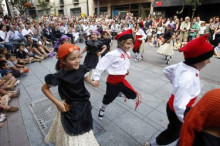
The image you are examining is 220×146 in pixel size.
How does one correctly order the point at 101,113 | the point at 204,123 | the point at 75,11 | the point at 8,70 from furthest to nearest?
the point at 75,11, the point at 8,70, the point at 101,113, the point at 204,123

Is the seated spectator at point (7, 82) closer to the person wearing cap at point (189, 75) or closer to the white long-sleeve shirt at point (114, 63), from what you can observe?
the white long-sleeve shirt at point (114, 63)

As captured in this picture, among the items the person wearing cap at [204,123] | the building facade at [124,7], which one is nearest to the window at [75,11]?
the building facade at [124,7]

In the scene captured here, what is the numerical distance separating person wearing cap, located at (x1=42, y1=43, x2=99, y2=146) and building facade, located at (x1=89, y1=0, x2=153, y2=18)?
19118 millimetres

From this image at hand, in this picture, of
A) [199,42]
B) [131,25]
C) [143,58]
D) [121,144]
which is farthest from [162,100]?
[131,25]

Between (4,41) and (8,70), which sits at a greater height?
(4,41)

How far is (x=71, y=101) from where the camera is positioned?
1992mm

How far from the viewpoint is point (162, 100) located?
4.06 m

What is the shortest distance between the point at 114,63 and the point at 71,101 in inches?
48.8

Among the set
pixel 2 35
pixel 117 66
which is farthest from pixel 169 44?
pixel 2 35

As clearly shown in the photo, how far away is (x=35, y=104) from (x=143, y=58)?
581cm

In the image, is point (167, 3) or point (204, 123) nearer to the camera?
point (204, 123)

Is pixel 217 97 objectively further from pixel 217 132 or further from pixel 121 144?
pixel 121 144

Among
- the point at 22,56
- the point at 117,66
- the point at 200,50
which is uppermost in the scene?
the point at 200,50

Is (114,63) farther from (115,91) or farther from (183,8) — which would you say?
(183,8)
